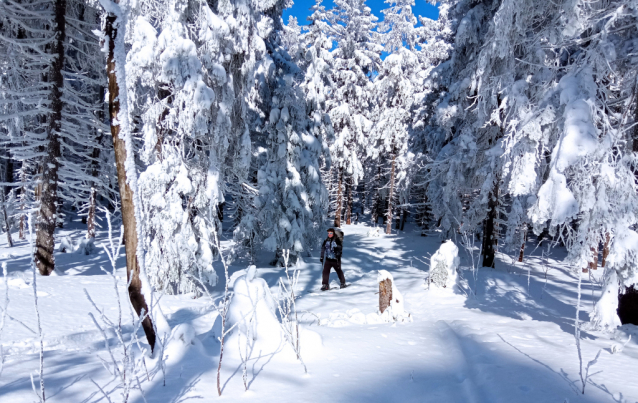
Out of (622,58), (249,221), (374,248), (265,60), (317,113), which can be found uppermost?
(265,60)

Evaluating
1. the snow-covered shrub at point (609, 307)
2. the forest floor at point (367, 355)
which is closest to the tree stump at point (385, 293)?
the forest floor at point (367, 355)

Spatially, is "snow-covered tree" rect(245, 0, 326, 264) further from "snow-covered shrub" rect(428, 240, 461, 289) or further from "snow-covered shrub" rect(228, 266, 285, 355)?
"snow-covered shrub" rect(228, 266, 285, 355)

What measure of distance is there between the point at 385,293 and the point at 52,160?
8969 millimetres

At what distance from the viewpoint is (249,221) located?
42.5ft

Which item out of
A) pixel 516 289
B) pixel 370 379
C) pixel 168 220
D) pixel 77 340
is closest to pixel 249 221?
pixel 168 220

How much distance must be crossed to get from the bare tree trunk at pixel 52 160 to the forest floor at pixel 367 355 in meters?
0.76

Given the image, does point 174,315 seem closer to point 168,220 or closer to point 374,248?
point 168,220

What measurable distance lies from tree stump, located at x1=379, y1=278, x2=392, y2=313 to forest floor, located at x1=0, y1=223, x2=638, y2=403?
0.36 metres

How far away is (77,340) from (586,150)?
760cm

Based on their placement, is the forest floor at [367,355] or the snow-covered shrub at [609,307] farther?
the snow-covered shrub at [609,307]

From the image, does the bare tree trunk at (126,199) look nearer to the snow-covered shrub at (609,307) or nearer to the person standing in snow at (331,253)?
the person standing in snow at (331,253)

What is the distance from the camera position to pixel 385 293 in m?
6.50

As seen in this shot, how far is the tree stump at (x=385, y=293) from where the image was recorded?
6.39 m

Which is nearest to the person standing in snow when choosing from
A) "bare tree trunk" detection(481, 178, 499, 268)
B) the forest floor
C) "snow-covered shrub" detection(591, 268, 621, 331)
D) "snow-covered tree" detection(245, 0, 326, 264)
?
the forest floor
